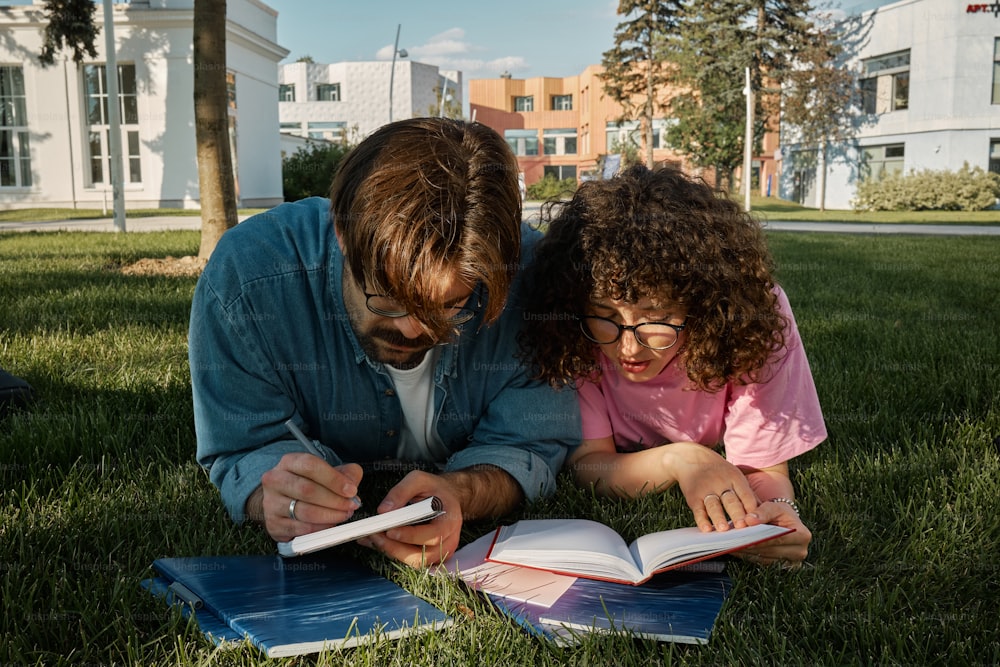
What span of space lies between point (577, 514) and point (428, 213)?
1016 millimetres

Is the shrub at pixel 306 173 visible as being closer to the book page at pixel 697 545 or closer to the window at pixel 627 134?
the window at pixel 627 134

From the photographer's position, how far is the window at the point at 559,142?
5894cm

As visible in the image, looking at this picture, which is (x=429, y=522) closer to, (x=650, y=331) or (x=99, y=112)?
(x=650, y=331)

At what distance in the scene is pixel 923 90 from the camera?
88.6 feet

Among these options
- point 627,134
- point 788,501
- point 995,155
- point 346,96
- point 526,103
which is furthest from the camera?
point 526,103

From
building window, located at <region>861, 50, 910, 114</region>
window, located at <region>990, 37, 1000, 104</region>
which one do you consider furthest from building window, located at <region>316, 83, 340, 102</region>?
window, located at <region>990, 37, 1000, 104</region>

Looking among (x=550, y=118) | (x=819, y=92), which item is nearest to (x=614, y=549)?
(x=819, y=92)

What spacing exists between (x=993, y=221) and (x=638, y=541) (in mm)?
19171

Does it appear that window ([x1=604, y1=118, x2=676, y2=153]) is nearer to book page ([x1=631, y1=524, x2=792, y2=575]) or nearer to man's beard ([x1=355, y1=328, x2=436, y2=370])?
man's beard ([x1=355, y1=328, x2=436, y2=370])

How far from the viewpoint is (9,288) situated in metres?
5.47

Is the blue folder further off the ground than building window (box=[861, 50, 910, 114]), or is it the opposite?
building window (box=[861, 50, 910, 114])

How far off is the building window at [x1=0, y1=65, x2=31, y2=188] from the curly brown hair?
22521 millimetres

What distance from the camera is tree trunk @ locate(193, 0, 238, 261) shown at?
259 inches

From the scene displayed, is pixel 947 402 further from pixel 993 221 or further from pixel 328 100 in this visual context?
pixel 328 100
